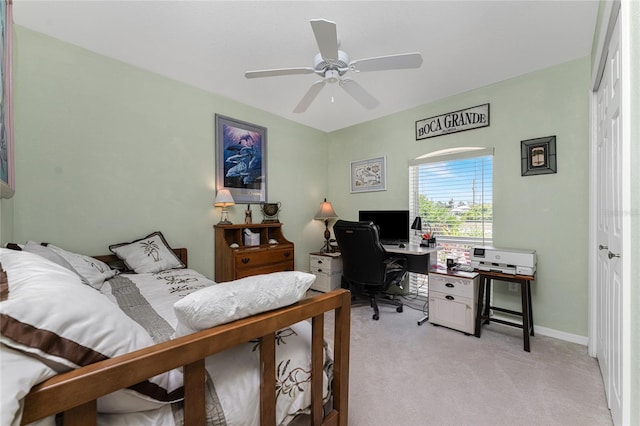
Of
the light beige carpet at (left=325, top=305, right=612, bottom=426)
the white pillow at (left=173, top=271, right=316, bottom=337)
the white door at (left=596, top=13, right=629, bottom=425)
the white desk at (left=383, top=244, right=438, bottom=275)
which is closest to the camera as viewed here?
the white pillow at (left=173, top=271, right=316, bottom=337)

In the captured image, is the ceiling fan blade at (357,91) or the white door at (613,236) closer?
the white door at (613,236)

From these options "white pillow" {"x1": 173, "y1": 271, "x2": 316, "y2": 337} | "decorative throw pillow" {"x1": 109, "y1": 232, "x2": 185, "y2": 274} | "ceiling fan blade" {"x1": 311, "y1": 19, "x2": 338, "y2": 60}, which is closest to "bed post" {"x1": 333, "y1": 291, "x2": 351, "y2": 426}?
"white pillow" {"x1": 173, "y1": 271, "x2": 316, "y2": 337}

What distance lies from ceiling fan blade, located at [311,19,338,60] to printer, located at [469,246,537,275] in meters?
2.14

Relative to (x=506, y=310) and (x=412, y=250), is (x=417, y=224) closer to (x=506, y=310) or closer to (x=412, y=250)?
(x=412, y=250)

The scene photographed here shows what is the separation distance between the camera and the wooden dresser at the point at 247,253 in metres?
2.85

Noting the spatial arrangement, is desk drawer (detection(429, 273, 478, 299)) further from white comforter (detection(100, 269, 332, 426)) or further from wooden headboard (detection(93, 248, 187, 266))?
wooden headboard (detection(93, 248, 187, 266))

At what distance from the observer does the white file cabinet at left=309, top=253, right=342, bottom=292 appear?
3670mm

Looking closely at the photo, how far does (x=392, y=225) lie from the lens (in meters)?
3.47

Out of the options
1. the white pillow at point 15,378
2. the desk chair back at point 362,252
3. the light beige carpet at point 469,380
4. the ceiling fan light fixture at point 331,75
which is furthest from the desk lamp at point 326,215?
the white pillow at point 15,378

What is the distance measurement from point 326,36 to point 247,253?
2.14 m

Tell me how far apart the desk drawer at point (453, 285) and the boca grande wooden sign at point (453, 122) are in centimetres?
164

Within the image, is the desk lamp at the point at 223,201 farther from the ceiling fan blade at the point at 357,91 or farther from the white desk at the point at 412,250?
the white desk at the point at 412,250

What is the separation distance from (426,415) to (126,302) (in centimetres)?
182

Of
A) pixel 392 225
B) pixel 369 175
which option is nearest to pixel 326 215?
pixel 369 175
